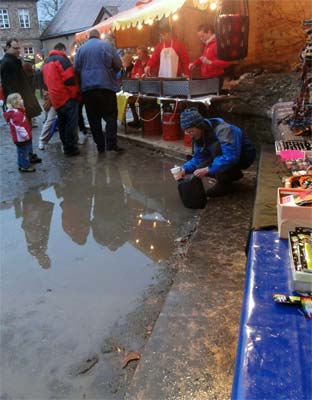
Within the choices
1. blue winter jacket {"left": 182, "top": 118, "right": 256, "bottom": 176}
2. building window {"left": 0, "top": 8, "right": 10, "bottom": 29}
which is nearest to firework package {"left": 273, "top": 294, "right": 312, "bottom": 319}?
blue winter jacket {"left": 182, "top": 118, "right": 256, "bottom": 176}

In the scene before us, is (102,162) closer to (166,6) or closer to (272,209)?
(166,6)

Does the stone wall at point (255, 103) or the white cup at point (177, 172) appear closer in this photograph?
the white cup at point (177, 172)

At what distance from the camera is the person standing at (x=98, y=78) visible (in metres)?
6.71

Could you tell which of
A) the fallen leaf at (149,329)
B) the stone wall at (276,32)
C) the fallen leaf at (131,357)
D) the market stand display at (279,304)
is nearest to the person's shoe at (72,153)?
the stone wall at (276,32)

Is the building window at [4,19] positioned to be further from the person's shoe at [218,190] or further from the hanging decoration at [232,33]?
the person's shoe at [218,190]

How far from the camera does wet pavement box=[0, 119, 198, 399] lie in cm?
235

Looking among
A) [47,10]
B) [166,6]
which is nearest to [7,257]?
[166,6]

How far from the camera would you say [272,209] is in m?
2.76

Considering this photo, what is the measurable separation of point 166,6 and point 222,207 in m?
4.66

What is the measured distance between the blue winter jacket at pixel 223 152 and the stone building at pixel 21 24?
41.3 metres

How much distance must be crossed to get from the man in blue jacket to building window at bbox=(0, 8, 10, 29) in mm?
43896

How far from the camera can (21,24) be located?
4134cm

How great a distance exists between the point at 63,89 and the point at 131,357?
5.67 metres

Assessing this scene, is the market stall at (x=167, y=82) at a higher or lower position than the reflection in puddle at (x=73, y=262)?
higher
